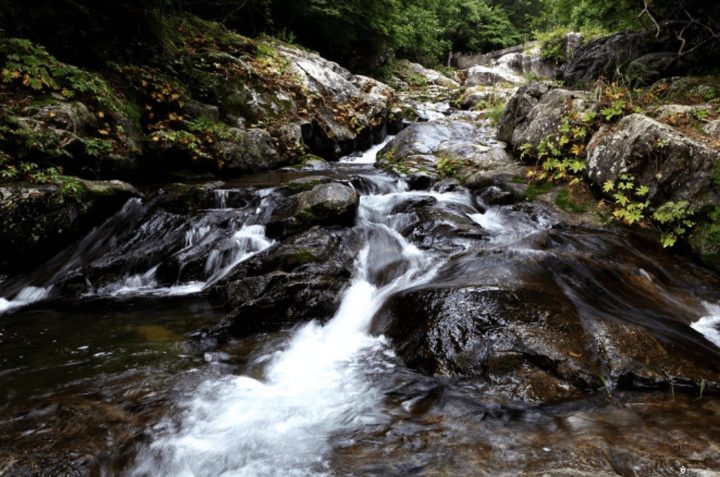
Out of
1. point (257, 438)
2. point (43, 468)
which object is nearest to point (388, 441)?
point (257, 438)

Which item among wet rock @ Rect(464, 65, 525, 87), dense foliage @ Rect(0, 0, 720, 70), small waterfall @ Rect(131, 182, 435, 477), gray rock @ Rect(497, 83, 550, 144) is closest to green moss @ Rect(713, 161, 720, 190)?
dense foliage @ Rect(0, 0, 720, 70)

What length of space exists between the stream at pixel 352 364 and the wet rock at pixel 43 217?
0.22 m

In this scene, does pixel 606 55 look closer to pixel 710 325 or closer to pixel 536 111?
pixel 536 111

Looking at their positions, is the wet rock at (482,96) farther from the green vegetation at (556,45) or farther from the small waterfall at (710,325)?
the small waterfall at (710,325)

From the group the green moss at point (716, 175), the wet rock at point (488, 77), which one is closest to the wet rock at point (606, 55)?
the green moss at point (716, 175)

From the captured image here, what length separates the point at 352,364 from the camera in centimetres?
374

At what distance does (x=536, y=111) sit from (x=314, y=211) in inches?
229

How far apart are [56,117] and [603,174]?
8.69 m

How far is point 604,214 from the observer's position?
20.9 feet

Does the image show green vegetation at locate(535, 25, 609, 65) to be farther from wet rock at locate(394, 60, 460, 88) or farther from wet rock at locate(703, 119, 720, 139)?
wet rock at locate(703, 119, 720, 139)

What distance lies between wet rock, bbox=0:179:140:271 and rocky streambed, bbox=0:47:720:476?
0.66 feet

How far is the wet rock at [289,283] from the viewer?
441 cm

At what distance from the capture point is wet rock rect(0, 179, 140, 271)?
16.5 ft

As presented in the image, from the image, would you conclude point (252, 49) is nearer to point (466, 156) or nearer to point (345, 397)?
point (466, 156)
